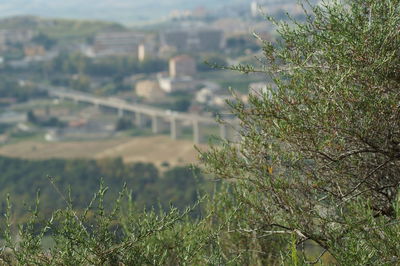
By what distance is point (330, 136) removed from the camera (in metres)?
3.93

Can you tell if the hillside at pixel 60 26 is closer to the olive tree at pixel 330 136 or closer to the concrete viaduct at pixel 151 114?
the concrete viaduct at pixel 151 114

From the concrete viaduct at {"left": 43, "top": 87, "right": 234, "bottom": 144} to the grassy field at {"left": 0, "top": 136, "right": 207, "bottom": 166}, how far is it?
1.14 metres

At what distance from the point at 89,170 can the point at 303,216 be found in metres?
30.2

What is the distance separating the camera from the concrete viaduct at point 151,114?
42625mm

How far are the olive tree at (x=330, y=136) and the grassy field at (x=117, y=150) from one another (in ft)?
102

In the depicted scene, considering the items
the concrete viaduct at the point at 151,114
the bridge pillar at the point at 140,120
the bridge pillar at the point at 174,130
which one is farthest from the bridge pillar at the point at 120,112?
the bridge pillar at the point at 174,130

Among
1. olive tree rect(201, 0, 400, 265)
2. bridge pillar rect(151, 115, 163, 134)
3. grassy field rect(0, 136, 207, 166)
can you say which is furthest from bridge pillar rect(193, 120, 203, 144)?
olive tree rect(201, 0, 400, 265)

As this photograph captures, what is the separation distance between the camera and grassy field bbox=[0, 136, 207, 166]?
37.4 m

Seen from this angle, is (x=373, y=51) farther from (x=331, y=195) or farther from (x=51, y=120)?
(x=51, y=120)

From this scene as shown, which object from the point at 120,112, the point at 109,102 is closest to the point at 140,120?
the point at 120,112

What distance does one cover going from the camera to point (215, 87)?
53.9 metres

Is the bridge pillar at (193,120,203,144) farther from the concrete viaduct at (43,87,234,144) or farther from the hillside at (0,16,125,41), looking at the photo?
the hillside at (0,16,125,41)

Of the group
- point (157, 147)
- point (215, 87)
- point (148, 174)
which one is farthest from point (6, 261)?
point (215, 87)

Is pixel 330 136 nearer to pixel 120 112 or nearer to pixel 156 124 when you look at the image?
pixel 156 124
